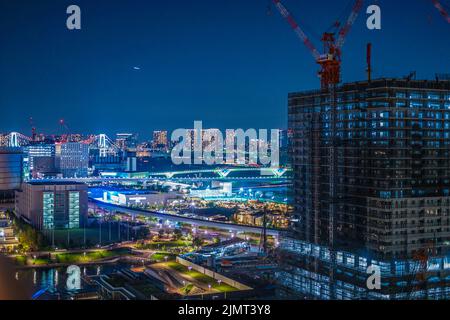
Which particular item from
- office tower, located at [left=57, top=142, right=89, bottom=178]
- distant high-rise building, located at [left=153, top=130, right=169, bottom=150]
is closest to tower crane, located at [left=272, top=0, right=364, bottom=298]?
office tower, located at [left=57, top=142, right=89, bottom=178]

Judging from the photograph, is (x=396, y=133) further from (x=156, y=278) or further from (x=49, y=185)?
(x=49, y=185)

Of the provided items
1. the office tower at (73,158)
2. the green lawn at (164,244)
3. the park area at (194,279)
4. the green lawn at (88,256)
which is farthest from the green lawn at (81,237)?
→ the office tower at (73,158)

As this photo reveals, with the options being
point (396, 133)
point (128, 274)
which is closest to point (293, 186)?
point (396, 133)

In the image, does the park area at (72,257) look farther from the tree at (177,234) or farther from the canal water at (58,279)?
the tree at (177,234)

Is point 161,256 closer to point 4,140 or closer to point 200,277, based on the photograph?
point 200,277

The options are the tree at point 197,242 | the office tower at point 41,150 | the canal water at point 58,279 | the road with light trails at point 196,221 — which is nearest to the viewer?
the canal water at point 58,279
